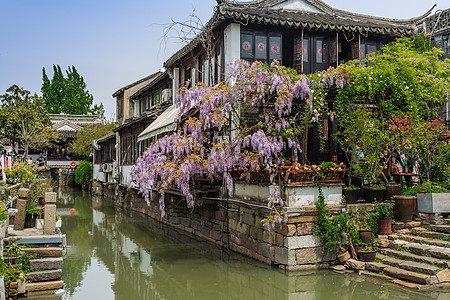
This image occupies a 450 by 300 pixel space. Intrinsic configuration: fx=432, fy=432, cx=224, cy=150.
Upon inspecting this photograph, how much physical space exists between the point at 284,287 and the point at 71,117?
46158 millimetres

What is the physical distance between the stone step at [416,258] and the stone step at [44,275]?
734 cm

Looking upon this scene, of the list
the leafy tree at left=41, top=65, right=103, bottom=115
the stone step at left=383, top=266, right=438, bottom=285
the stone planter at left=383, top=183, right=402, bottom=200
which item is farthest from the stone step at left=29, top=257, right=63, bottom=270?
the leafy tree at left=41, top=65, right=103, bottom=115

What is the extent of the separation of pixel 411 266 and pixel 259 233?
12.1 feet

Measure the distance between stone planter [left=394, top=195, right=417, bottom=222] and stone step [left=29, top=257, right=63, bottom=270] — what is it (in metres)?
8.10

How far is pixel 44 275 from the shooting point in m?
8.88

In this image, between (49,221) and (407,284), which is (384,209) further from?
(49,221)

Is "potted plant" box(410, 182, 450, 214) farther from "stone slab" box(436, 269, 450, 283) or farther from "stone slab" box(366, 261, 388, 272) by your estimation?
"stone slab" box(436, 269, 450, 283)

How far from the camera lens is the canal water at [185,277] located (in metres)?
9.04

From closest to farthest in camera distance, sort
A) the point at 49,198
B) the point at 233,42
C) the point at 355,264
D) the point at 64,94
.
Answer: the point at 355,264 → the point at 49,198 → the point at 233,42 → the point at 64,94

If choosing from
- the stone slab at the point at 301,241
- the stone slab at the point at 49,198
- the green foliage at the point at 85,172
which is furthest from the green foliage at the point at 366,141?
the green foliage at the point at 85,172

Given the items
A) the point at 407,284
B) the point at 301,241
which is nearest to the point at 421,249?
the point at 407,284

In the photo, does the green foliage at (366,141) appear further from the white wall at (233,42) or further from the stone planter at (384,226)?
the white wall at (233,42)

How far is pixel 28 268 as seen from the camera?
8820 millimetres

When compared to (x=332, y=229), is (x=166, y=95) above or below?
above
